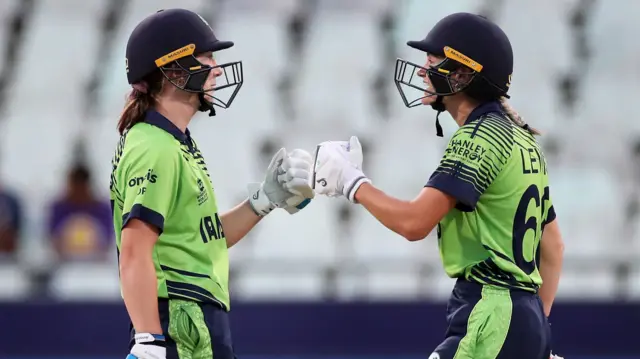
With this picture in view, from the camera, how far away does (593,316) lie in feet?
26.1

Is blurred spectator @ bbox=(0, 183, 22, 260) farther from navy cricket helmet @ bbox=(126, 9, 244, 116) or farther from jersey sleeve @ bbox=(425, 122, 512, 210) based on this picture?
jersey sleeve @ bbox=(425, 122, 512, 210)

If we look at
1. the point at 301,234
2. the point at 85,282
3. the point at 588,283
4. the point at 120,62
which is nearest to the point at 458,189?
the point at 85,282

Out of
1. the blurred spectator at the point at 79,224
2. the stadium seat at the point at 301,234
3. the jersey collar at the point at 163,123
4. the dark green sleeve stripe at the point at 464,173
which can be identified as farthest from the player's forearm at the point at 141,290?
the stadium seat at the point at 301,234

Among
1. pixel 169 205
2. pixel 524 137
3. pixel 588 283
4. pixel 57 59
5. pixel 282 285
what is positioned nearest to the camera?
pixel 169 205

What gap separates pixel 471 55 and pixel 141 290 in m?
1.30

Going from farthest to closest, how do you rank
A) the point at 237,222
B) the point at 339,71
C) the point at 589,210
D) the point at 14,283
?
the point at 339,71
the point at 589,210
the point at 14,283
the point at 237,222

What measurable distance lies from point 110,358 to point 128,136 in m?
4.14

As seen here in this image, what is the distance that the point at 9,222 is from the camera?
8.24m

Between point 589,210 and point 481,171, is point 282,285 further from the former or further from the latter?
point 481,171

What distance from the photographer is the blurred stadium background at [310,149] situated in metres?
7.85

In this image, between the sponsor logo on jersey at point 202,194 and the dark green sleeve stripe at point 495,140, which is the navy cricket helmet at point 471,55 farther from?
the sponsor logo on jersey at point 202,194

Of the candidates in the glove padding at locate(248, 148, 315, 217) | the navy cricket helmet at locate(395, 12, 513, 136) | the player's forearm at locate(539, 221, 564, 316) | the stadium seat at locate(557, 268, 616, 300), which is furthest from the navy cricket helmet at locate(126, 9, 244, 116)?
the stadium seat at locate(557, 268, 616, 300)

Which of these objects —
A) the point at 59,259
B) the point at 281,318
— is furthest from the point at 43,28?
the point at 281,318

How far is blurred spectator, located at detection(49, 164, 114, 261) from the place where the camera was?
26.8ft
